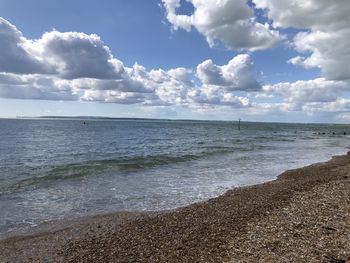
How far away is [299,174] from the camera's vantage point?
22.6 meters

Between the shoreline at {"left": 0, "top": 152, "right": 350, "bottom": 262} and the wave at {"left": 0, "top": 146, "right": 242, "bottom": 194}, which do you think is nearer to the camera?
the shoreline at {"left": 0, "top": 152, "right": 350, "bottom": 262}

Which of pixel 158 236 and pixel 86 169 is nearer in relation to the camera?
pixel 158 236

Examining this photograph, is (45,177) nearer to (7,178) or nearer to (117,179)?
(7,178)

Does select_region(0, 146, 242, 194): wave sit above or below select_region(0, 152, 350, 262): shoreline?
below

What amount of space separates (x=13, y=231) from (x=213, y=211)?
693 centimetres

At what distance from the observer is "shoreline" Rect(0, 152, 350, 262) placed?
8789mm

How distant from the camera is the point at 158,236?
10.4 m

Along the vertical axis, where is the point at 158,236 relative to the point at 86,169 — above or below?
above

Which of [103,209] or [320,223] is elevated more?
[320,223]

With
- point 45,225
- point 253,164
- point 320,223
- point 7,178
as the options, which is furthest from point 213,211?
point 253,164

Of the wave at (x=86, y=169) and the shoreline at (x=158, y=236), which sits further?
the wave at (x=86, y=169)

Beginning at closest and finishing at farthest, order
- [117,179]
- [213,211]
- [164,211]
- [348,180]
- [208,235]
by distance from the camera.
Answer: [208,235]
[213,211]
[164,211]
[348,180]
[117,179]

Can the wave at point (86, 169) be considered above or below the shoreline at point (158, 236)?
below

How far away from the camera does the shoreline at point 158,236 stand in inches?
346
